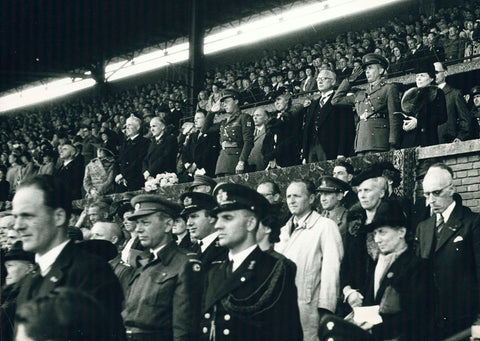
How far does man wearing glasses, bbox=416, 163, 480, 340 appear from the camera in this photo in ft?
14.7

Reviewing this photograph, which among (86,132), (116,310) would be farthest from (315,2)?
(116,310)

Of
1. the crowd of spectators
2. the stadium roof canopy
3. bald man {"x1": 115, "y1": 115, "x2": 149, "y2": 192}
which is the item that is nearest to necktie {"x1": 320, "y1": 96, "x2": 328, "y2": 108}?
the crowd of spectators

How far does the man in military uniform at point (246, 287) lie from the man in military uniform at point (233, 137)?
16.5ft

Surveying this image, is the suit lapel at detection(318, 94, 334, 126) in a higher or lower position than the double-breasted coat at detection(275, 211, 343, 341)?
higher

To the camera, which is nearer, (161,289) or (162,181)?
(161,289)

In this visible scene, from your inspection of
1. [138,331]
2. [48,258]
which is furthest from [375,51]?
[48,258]

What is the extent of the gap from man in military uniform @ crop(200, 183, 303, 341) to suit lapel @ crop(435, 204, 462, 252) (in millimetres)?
1416

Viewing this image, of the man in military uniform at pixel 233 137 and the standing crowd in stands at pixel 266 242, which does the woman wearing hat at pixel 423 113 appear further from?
the man in military uniform at pixel 233 137

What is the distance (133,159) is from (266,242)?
558 cm

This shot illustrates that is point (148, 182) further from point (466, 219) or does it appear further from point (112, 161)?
point (466, 219)

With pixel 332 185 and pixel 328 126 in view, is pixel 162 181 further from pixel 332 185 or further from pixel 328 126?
pixel 332 185

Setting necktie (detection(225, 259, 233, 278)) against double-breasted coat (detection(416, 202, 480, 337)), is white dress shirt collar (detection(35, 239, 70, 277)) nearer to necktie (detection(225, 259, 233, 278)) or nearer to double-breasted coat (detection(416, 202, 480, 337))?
necktie (detection(225, 259, 233, 278))

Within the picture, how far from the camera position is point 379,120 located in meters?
7.59

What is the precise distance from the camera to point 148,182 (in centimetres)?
962
